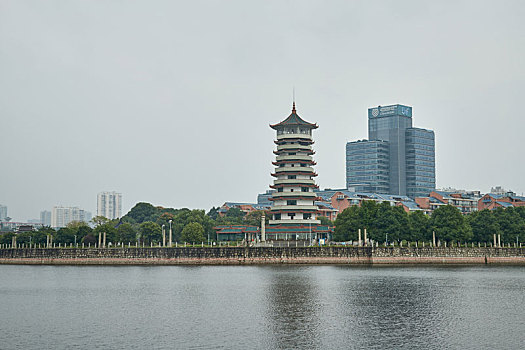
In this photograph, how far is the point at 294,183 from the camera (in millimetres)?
135750

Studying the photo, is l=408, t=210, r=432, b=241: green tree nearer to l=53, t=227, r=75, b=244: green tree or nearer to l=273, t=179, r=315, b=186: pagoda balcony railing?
l=273, t=179, r=315, b=186: pagoda balcony railing

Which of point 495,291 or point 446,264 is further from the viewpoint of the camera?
point 446,264

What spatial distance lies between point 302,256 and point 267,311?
186 ft

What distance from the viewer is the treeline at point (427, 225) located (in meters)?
117

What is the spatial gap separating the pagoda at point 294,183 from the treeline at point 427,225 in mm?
11650

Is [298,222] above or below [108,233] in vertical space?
above

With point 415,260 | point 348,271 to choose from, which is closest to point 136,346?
point 348,271

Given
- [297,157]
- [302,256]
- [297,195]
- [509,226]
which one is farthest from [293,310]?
[297,157]

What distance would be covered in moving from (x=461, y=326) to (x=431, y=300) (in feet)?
45.7

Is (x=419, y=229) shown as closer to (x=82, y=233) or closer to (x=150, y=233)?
(x=150, y=233)

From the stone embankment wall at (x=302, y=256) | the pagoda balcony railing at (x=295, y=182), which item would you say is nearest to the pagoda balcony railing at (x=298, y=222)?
the pagoda balcony railing at (x=295, y=182)

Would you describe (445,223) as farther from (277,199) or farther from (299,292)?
(299,292)

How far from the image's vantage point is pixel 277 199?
13825 centimetres

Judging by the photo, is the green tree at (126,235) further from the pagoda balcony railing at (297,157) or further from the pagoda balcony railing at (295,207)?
the pagoda balcony railing at (297,157)
